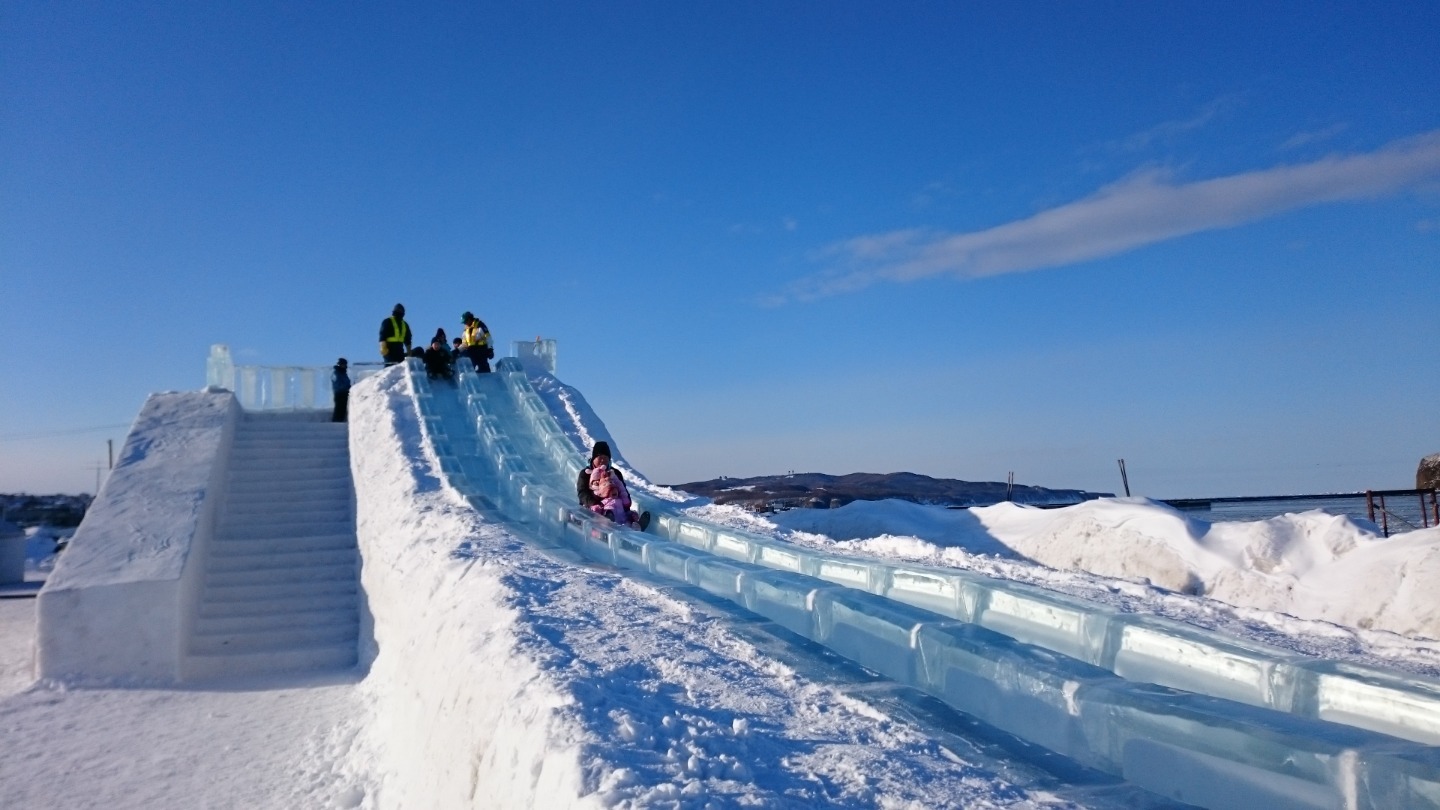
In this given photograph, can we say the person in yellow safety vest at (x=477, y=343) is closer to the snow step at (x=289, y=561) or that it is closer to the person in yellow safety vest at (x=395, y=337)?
the person in yellow safety vest at (x=395, y=337)

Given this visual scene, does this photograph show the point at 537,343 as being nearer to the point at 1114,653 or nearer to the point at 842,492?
the point at 842,492

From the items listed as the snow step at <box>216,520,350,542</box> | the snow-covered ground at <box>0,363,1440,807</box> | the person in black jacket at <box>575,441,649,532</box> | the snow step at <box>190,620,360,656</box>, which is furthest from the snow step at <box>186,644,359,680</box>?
the person in black jacket at <box>575,441,649,532</box>

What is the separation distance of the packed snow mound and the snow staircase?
489 cm

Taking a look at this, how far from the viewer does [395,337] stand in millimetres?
17078

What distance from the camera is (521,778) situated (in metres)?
3.13

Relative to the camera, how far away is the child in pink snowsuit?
991 cm

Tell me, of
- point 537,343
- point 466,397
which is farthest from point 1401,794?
point 537,343

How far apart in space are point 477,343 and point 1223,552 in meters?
12.5

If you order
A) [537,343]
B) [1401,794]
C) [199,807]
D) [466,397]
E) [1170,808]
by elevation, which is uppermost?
[537,343]

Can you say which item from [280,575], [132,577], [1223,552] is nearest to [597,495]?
[280,575]

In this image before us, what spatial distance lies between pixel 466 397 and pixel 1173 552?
35.7 feet

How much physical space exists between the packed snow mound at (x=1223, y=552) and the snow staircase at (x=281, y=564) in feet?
16.0

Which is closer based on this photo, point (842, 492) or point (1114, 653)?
point (1114, 653)

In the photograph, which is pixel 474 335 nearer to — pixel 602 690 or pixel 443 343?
pixel 443 343
